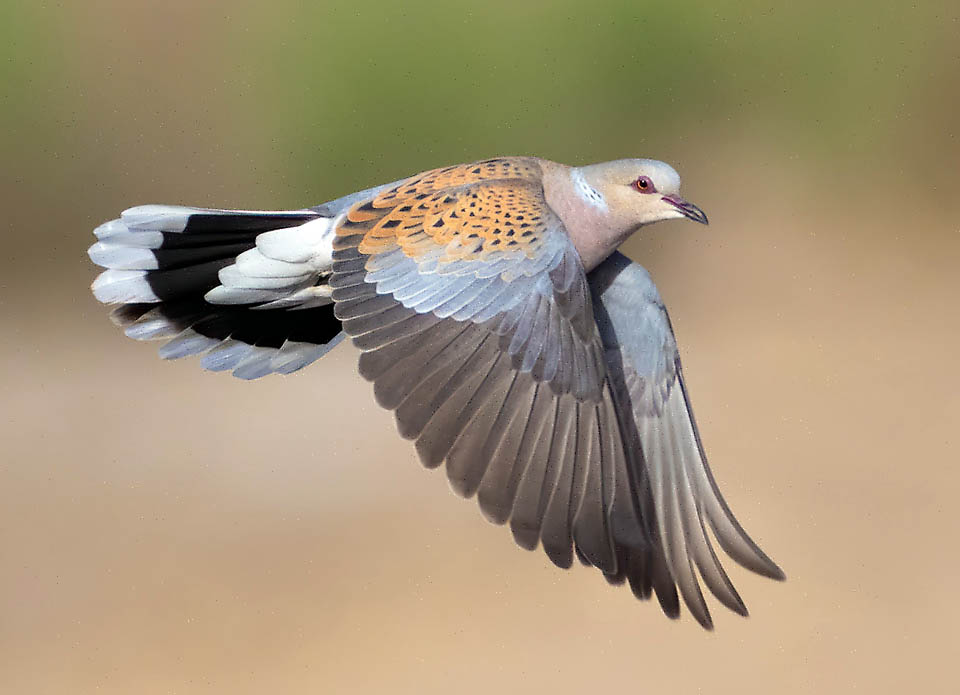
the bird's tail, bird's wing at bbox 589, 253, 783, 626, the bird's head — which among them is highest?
the bird's head

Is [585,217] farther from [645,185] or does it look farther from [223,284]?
[223,284]

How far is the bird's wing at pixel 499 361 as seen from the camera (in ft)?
11.3

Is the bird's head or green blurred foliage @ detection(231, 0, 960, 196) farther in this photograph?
green blurred foliage @ detection(231, 0, 960, 196)

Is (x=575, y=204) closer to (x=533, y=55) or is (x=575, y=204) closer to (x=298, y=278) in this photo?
(x=298, y=278)

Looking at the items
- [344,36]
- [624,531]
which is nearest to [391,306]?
[624,531]

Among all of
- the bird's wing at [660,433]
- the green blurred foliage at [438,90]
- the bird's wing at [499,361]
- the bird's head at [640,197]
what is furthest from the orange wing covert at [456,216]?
the green blurred foliage at [438,90]

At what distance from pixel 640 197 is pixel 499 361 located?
727mm

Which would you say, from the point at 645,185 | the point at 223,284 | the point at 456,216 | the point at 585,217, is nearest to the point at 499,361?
the point at 456,216

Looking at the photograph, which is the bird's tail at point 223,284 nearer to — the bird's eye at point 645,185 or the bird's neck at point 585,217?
the bird's neck at point 585,217

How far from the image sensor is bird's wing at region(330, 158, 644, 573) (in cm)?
345

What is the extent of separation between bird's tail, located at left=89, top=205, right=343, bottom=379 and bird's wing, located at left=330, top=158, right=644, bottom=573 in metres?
0.26

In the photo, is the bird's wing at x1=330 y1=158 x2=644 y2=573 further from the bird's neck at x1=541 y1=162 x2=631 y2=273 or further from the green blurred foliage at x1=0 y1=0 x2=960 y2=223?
the green blurred foliage at x1=0 y1=0 x2=960 y2=223

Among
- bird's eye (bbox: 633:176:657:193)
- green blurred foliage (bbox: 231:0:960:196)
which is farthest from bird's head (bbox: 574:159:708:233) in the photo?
green blurred foliage (bbox: 231:0:960:196)

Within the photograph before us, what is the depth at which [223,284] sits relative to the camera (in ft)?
13.3
